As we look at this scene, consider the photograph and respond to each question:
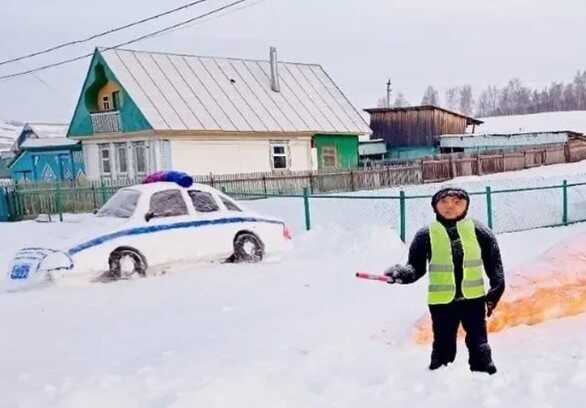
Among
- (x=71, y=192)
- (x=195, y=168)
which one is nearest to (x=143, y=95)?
(x=195, y=168)

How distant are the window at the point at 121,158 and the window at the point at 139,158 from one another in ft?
2.87

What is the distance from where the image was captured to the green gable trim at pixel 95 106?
2567 cm

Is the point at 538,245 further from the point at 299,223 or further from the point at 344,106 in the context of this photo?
the point at 344,106

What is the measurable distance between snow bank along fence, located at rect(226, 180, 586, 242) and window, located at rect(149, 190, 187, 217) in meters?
3.55

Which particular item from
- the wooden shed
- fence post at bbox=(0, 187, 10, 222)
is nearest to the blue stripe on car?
fence post at bbox=(0, 187, 10, 222)

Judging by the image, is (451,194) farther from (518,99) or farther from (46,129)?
(518,99)

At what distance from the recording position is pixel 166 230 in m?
9.04

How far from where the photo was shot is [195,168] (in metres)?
26.3

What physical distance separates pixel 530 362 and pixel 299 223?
10943 mm

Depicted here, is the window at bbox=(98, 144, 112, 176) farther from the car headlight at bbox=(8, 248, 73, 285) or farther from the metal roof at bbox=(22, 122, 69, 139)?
the car headlight at bbox=(8, 248, 73, 285)

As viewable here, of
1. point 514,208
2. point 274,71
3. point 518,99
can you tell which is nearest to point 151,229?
point 514,208

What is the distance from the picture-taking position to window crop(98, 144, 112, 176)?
28828 mm

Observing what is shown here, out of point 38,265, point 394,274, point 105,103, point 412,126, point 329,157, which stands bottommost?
point 38,265

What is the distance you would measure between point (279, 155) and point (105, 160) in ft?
27.1
